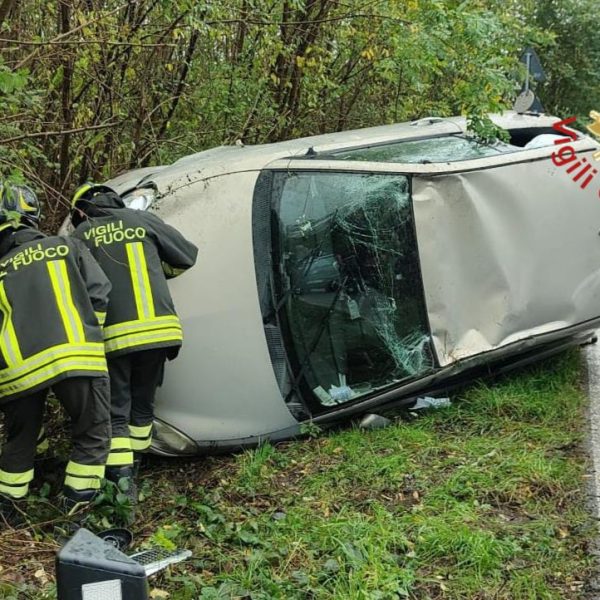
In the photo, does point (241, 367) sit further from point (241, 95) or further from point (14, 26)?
point (241, 95)

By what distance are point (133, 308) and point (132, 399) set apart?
458 mm

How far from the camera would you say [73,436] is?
3188mm

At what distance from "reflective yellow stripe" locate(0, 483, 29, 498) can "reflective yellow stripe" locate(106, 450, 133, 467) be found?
A: 1.22 feet

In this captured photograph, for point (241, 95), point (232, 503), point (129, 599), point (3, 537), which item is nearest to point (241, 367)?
point (232, 503)

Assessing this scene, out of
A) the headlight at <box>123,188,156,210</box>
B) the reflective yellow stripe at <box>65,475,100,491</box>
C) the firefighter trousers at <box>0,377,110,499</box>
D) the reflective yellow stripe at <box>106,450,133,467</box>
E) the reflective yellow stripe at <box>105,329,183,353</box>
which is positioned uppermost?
the headlight at <box>123,188,156,210</box>

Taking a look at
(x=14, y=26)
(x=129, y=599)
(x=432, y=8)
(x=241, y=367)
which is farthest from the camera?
(x=432, y=8)

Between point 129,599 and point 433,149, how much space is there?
3.53m

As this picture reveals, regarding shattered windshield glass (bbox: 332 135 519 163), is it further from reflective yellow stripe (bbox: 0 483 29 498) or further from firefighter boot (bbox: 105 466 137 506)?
reflective yellow stripe (bbox: 0 483 29 498)

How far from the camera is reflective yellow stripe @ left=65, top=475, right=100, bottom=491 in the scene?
313 centimetres

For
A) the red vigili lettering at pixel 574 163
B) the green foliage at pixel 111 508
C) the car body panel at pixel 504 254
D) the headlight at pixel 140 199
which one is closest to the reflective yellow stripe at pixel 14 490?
the green foliage at pixel 111 508

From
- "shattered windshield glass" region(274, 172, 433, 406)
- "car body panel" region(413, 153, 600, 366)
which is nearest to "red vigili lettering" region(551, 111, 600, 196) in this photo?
"car body panel" region(413, 153, 600, 366)

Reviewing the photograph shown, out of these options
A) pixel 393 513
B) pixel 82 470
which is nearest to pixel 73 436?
pixel 82 470

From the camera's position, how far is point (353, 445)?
3793 millimetres

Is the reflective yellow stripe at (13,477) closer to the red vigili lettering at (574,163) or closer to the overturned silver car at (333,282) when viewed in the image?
the overturned silver car at (333,282)
